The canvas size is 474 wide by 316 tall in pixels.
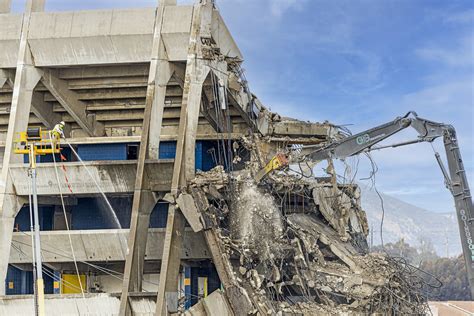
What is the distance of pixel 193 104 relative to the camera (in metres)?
23.0

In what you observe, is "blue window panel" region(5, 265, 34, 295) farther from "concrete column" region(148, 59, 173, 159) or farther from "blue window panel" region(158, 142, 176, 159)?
"concrete column" region(148, 59, 173, 159)

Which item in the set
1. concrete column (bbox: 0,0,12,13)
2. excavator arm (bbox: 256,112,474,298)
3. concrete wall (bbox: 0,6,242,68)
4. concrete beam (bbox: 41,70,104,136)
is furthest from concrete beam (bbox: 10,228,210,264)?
concrete column (bbox: 0,0,12,13)

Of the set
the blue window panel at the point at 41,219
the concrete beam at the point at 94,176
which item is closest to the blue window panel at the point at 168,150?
the concrete beam at the point at 94,176

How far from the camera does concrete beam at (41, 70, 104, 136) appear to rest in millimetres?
25734

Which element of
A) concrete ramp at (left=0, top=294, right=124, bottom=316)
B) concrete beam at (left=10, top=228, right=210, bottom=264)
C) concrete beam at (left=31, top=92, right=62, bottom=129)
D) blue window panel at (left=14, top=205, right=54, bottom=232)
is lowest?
concrete ramp at (left=0, top=294, right=124, bottom=316)

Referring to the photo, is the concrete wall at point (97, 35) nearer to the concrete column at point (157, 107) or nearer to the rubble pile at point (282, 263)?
the concrete column at point (157, 107)

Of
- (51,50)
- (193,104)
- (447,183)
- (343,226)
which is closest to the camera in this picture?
(447,183)

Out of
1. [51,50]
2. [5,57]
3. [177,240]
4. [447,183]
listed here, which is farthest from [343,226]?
[5,57]

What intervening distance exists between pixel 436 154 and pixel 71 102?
671 inches

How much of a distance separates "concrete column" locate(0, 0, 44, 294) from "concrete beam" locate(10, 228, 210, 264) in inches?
107

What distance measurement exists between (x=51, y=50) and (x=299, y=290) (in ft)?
46.5

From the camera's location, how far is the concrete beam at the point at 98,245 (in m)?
25.5

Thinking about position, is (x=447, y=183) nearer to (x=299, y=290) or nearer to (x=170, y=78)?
(x=299, y=290)

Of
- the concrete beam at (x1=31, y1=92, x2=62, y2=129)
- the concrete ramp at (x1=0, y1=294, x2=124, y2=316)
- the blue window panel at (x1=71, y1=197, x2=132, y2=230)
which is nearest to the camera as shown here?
the concrete ramp at (x1=0, y1=294, x2=124, y2=316)
